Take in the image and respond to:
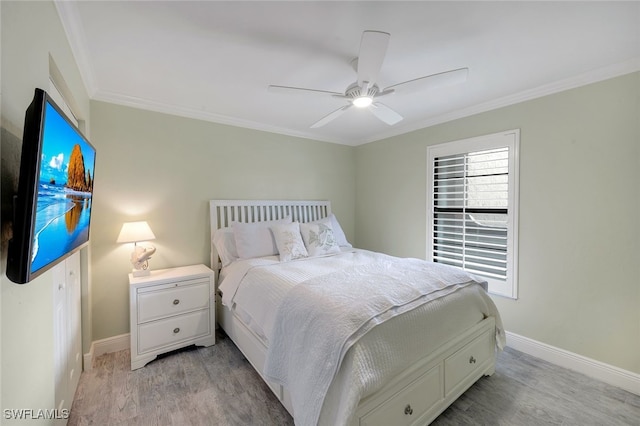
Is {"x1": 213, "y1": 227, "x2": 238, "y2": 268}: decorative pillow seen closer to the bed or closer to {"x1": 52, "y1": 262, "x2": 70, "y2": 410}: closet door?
the bed

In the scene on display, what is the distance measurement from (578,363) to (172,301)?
365 centimetres

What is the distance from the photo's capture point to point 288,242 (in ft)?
9.47

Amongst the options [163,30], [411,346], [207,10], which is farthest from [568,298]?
[163,30]

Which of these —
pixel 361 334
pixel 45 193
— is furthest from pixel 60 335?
pixel 361 334

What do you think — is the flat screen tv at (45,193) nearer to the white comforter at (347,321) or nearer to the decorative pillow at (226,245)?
the white comforter at (347,321)

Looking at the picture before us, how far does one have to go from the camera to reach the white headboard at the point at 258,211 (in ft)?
10.2

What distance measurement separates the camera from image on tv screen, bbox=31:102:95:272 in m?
0.93

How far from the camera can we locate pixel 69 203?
124 cm

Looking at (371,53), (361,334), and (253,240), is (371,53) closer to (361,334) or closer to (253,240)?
(361,334)

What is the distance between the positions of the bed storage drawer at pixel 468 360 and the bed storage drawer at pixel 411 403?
11cm

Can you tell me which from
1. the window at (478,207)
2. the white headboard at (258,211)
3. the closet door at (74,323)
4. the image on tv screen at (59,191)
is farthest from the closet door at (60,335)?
the window at (478,207)

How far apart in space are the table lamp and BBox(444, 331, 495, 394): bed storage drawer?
2.67m

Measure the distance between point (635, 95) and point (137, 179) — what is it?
4368mm

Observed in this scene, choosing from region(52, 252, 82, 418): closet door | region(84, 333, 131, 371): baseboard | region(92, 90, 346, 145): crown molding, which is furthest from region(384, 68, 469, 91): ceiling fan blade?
region(84, 333, 131, 371): baseboard
